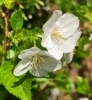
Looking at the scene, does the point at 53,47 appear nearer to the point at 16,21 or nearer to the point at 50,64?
the point at 50,64

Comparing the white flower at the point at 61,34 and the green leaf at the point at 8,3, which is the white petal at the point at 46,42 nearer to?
the white flower at the point at 61,34

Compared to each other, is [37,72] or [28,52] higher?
[28,52]

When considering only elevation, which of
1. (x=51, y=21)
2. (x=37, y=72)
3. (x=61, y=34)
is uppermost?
(x=51, y=21)

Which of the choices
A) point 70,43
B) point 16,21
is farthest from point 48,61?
point 16,21

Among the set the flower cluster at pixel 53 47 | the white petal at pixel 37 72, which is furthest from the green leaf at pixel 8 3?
the white petal at pixel 37 72

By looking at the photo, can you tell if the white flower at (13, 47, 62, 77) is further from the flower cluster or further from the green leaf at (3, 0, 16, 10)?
the green leaf at (3, 0, 16, 10)

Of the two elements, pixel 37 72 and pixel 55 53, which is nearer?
pixel 55 53
